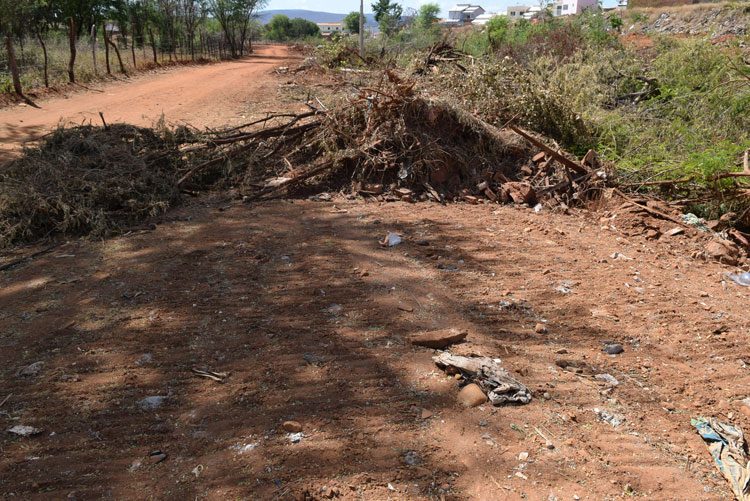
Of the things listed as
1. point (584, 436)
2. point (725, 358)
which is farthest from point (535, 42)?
point (584, 436)

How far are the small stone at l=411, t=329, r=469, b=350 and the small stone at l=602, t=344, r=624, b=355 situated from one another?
0.80 metres

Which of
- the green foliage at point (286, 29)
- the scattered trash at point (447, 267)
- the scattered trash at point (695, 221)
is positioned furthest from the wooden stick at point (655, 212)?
the green foliage at point (286, 29)

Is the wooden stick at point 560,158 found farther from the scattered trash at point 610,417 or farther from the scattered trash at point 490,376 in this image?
the scattered trash at point 610,417

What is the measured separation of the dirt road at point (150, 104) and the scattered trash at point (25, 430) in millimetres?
4916

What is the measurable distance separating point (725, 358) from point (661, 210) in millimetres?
2380

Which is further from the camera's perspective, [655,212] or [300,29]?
[300,29]

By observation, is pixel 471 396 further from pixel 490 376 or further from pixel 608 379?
pixel 608 379

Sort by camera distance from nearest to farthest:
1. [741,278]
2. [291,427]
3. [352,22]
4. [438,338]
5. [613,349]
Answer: [291,427] → [438,338] → [613,349] → [741,278] → [352,22]

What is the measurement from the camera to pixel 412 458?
1.93 m

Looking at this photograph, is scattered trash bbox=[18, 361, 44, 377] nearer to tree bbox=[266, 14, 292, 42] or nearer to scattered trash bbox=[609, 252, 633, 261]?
scattered trash bbox=[609, 252, 633, 261]

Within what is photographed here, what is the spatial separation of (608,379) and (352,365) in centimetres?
129

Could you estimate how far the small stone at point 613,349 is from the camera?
274cm

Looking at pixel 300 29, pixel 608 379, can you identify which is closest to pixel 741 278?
pixel 608 379

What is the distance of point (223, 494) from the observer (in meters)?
1.75
